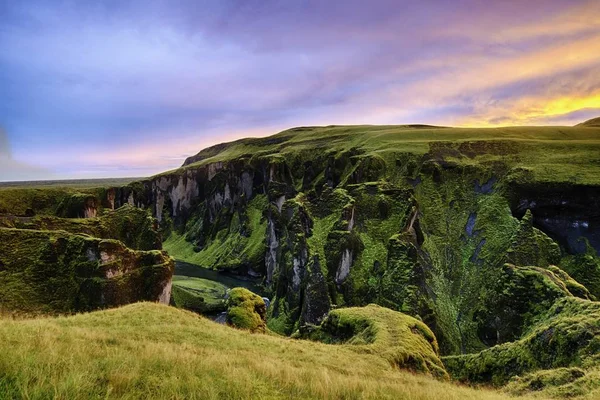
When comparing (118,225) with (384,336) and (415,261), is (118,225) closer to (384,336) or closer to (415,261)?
(415,261)

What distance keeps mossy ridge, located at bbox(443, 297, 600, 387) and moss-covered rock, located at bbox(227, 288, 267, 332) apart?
16.3 meters

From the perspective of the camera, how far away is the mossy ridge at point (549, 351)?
67.1 feet

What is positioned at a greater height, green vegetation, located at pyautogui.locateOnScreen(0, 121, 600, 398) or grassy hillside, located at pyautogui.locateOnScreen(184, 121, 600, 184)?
grassy hillside, located at pyautogui.locateOnScreen(184, 121, 600, 184)

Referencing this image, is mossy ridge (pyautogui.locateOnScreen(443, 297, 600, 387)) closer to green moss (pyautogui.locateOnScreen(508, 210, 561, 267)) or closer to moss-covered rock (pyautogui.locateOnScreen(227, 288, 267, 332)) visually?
moss-covered rock (pyautogui.locateOnScreen(227, 288, 267, 332))

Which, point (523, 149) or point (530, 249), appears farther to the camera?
point (523, 149)

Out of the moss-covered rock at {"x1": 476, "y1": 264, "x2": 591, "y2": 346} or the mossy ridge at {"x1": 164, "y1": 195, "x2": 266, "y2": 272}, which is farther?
the mossy ridge at {"x1": 164, "y1": 195, "x2": 266, "y2": 272}

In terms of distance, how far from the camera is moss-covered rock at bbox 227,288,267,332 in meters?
31.8

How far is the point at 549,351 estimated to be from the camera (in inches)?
872

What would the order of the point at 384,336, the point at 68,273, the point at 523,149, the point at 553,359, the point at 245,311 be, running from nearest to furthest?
the point at 553,359, the point at 384,336, the point at 245,311, the point at 68,273, the point at 523,149

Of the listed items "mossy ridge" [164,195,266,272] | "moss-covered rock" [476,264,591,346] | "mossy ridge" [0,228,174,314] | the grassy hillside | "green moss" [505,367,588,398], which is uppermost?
the grassy hillside

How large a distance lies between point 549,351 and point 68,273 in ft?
141

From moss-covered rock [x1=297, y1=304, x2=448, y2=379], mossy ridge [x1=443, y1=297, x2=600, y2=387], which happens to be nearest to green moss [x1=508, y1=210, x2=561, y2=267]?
mossy ridge [x1=443, y1=297, x2=600, y2=387]

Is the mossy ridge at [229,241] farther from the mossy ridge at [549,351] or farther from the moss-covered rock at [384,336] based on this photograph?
the mossy ridge at [549,351]

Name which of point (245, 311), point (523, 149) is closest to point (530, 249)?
point (523, 149)
